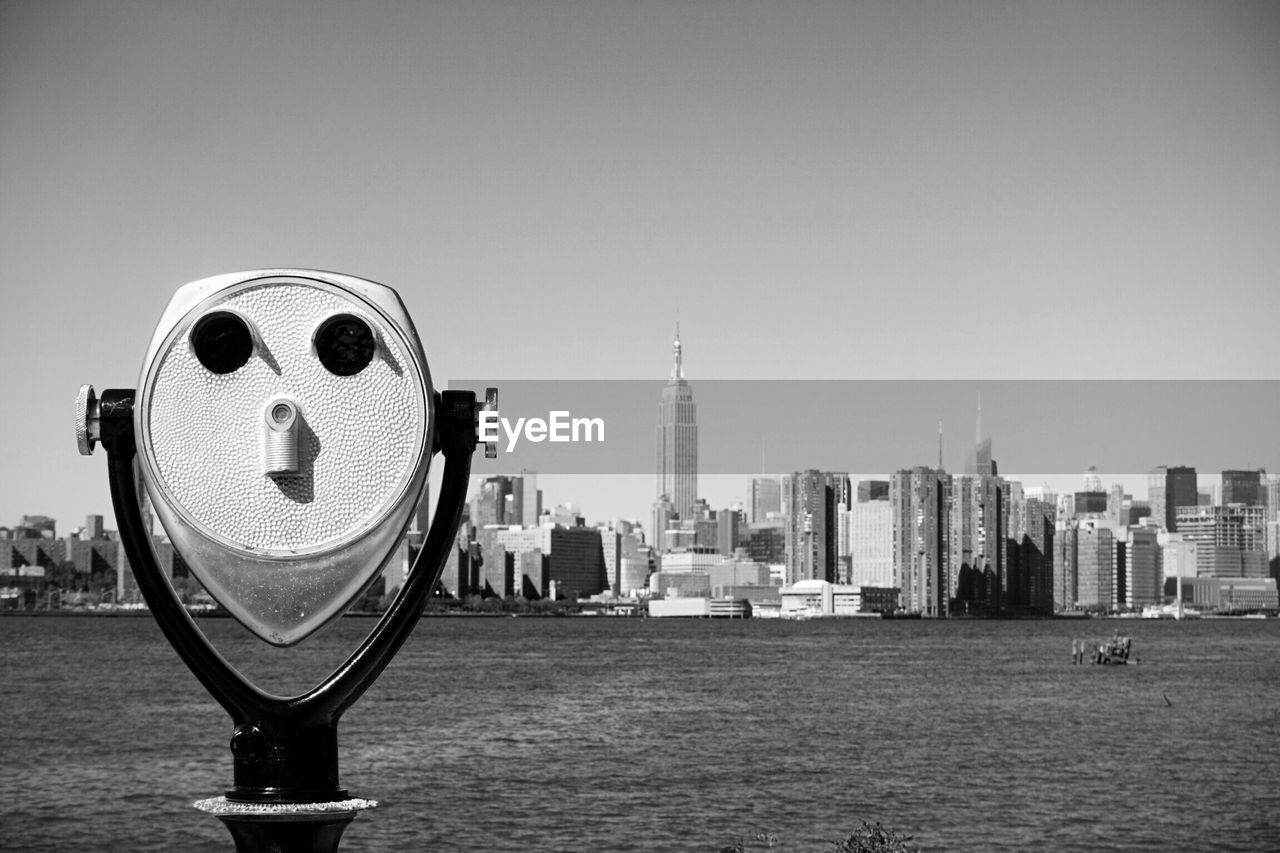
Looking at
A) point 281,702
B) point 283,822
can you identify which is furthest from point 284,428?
point 283,822

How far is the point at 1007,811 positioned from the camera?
30.1 metres

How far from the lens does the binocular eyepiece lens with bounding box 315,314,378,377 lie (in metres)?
2.33

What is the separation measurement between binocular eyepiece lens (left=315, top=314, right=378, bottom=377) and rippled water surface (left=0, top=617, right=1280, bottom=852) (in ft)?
77.3

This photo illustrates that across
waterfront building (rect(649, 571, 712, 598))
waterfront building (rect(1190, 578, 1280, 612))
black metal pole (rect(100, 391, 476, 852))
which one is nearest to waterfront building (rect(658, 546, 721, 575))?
waterfront building (rect(649, 571, 712, 598))

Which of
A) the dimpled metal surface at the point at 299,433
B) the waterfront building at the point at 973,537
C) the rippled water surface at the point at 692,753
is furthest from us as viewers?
the waterfront building at the point at 973,537

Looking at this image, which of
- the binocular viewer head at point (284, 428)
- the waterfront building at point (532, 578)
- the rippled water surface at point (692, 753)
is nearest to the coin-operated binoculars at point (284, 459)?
the binocular viewer head at point (284, 428)

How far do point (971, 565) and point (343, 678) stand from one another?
155 m

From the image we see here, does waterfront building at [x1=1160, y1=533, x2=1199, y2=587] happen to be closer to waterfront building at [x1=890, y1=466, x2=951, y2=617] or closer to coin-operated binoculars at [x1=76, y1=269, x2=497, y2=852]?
waterfront building at [x1=890, y1=466, x2=951, y2=617]

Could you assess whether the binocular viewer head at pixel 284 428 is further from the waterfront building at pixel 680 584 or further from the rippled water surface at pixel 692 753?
the waterfront building at pixel 680 584

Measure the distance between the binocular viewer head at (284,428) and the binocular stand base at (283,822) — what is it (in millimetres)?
222

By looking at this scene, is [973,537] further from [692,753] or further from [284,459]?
[284,459]

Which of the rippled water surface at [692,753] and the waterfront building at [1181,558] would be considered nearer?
the rippled water surface at [692,753]

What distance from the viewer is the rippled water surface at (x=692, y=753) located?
27.8m

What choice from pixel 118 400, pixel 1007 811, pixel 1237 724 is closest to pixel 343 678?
pixel 118 400
